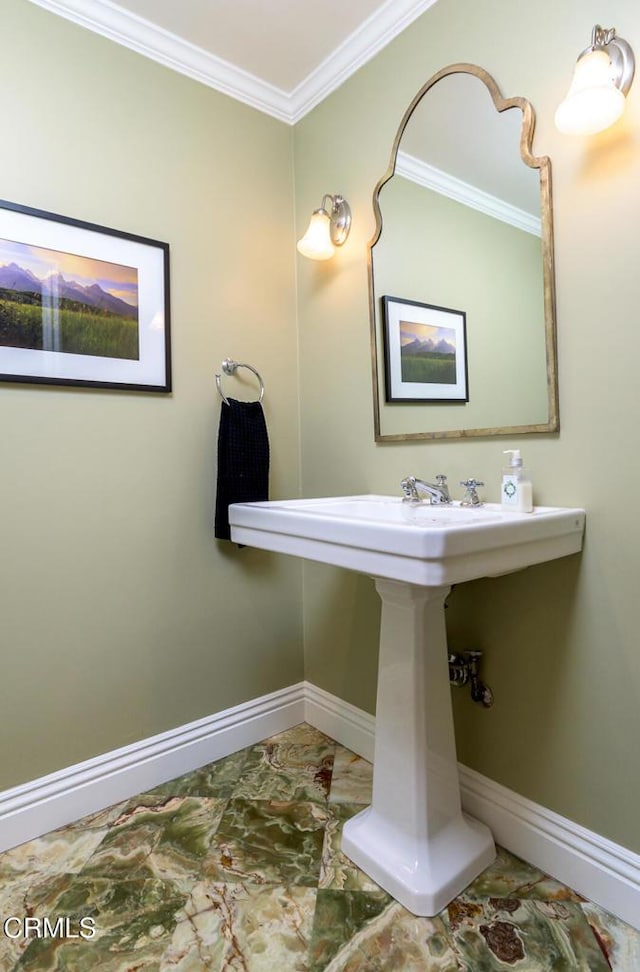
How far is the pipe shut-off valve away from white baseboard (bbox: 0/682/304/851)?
78 centimetres

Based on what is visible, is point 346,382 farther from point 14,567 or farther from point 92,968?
point 92,968

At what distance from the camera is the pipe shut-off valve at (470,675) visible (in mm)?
1297

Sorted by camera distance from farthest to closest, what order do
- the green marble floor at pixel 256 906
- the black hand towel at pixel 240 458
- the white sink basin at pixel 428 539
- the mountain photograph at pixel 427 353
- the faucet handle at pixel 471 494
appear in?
the black hand towel at pixel 240 458
the mountain photograph at pixel 427 353
the faucet handle at pixel 471 494
the green marble floor at pixel 256 906
the white sink basin at pixel 428 539

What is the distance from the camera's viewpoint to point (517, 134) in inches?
46.8

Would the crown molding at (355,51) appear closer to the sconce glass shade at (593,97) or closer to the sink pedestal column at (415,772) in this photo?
the sconce glass shade at (593,97)

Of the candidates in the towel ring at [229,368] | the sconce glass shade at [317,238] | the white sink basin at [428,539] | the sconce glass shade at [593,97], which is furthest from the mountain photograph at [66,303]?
the sconce glass shade at [593,97]

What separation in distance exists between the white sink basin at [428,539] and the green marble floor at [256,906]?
75cm

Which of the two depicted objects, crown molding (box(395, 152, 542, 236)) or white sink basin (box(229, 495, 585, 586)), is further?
crown molding (box(395, 152, 542, 236))

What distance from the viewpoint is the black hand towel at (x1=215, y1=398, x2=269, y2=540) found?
1.61 meters

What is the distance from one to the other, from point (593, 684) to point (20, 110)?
1.99 m

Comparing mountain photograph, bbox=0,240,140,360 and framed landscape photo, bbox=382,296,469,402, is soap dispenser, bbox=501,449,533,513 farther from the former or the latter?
mountain photograph, bbox=0,240,140,360

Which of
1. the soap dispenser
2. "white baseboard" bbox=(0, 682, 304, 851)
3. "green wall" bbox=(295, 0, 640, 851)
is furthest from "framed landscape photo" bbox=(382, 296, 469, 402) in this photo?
"white baseboard" bbox=(0, 682, 304, 851)

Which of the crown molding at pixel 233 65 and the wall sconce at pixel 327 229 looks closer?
the crown molding at pixel 233 65

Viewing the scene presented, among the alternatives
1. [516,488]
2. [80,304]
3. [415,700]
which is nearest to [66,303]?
[80,304]
